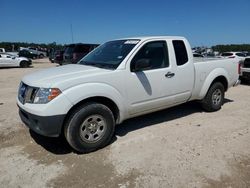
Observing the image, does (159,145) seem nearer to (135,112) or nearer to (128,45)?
(135,112)

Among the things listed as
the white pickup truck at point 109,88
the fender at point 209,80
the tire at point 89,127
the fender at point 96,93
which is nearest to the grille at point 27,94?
the white pickup truck at point 109,88

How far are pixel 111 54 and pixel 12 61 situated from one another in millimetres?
19796

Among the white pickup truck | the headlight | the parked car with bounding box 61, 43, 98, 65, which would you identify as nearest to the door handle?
the white pickup truck

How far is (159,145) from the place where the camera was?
418cm

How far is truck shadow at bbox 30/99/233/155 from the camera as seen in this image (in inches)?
164

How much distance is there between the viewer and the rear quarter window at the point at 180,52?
5.00 metres

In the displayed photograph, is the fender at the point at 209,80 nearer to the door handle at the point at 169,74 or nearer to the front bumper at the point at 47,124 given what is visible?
the door handle at the point at 169,74

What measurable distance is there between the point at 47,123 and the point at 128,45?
209cm

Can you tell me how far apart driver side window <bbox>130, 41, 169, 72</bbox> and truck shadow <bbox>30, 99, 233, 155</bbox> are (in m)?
1.32

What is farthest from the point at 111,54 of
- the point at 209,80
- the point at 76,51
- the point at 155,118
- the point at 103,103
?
the point at 76,51

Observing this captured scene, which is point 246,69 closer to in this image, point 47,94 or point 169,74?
point 169,74

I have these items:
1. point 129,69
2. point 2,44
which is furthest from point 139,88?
point 2,44

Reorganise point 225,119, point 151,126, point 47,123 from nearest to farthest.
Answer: point 47,123 < point 151,126 < point 225,119

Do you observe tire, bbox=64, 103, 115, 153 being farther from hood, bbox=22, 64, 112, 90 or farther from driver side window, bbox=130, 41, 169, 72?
driver side window, bbox=130, 41, 169, 72
